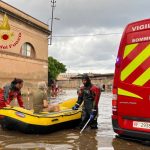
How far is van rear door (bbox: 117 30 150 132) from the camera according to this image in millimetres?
7727

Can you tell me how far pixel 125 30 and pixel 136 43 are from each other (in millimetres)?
442

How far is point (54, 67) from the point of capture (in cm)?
8806

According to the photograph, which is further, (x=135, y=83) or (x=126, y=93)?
(x=126, y=93)

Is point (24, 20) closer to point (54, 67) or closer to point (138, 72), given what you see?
point (138, 72)

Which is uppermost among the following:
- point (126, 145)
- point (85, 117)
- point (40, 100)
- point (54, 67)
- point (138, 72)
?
point (54, 67)

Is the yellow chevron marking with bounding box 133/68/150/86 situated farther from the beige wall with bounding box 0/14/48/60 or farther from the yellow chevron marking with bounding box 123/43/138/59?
the beige wall with bounding box 0/14/48/60

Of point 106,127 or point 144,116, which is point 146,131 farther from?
point 106,127

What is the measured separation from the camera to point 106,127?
11.6 m

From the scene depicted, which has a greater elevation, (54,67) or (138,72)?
(54,67)

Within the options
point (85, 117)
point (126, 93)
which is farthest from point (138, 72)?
point (85, 117)

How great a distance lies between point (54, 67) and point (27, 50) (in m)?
45.0

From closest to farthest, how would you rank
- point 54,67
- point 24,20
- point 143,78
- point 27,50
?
point 143,78, point 24,20, point 27,50, point 54,67

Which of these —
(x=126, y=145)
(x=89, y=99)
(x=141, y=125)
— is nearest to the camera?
(x=141, y=125)

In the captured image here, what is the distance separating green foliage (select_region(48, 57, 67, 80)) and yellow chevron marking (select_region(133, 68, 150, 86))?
75.2 metres
